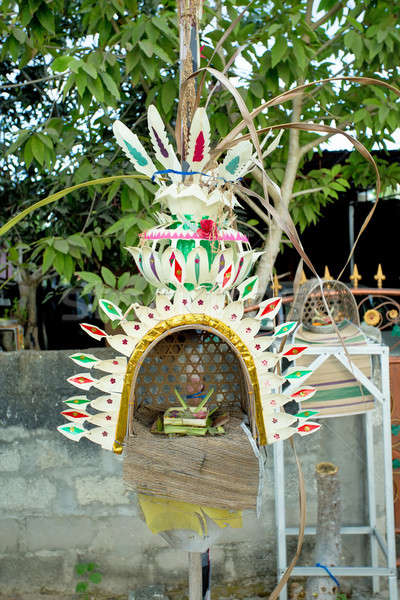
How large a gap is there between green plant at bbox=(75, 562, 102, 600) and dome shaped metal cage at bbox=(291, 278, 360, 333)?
1546 millimetres

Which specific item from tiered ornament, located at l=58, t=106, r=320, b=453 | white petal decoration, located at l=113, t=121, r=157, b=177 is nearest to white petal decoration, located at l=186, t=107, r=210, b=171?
tiered ornament, located at l=58, t=106, r=320, b=453

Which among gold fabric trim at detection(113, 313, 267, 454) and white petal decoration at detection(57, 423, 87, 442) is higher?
gold fabric trim at detection(113, 313, 267, 454)

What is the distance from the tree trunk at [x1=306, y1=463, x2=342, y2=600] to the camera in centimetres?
237

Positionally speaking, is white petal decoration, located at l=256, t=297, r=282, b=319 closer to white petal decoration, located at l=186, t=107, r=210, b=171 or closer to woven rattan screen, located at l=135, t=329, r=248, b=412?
woven rattan screen, located at l=135, t=329, r=248, b=412

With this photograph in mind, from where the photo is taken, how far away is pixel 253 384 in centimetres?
132

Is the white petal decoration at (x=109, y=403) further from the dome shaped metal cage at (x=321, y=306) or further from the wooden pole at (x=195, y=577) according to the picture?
the dome shaped metal cage at (x=321, y=306)

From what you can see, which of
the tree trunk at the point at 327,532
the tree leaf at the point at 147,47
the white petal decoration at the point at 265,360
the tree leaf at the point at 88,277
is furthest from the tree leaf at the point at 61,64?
the tree trunk at the point at 327,532

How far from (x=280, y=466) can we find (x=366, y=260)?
546 cm

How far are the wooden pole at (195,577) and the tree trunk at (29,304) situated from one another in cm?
244

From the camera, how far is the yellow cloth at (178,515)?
4.31ft

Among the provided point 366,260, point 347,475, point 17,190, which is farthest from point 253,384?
point 366,260

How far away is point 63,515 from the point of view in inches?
103

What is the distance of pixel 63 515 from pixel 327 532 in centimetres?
123

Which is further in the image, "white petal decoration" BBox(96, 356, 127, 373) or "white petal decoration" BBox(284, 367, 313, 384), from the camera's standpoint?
"white petal decoration" BBox(284, 367, 313, 384)
